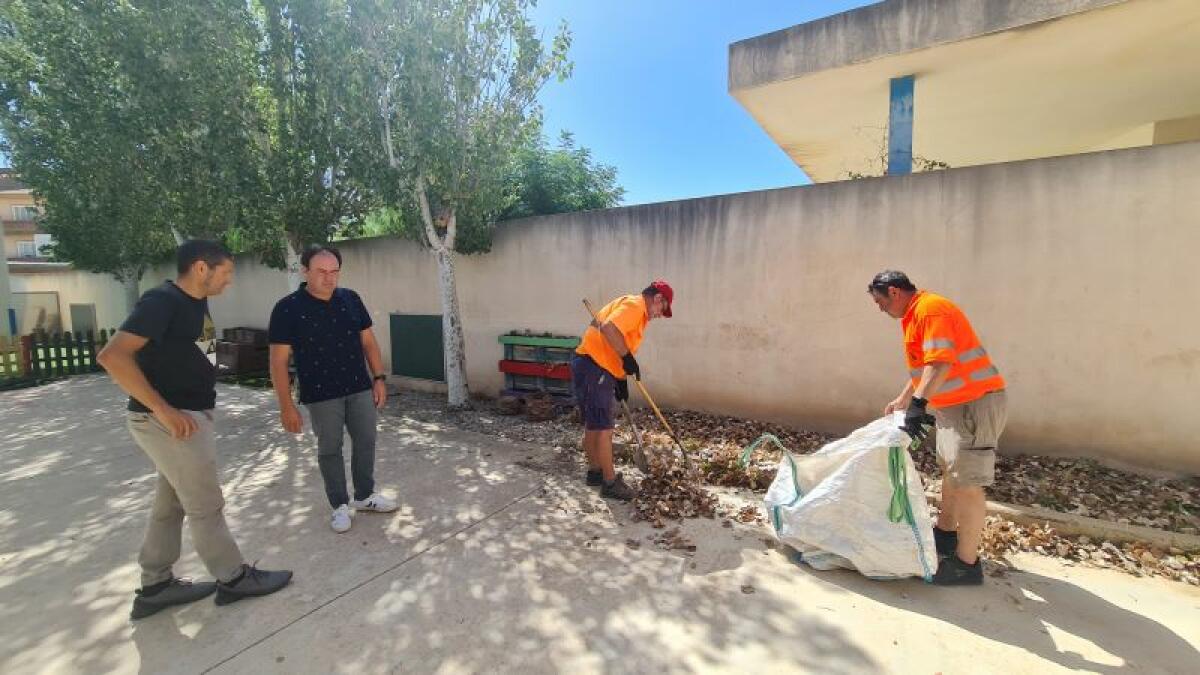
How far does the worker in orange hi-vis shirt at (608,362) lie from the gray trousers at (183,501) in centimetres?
219

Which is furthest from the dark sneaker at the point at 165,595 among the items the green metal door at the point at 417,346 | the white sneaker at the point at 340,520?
the green metal door at the point at 417,346

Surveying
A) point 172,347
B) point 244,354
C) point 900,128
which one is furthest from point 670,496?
point 244,354

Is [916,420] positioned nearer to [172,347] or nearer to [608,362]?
[608,362]

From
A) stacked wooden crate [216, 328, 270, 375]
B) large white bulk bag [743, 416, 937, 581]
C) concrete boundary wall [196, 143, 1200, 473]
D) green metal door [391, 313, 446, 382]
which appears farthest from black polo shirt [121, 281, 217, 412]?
stacked wooden crate [216, 328, 270, 375]

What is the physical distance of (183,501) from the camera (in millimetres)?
2412

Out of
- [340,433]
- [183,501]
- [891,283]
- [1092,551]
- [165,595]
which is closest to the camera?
[183,501]

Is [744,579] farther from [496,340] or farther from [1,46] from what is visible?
[1,46]

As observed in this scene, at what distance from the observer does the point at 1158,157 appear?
12.2 ft

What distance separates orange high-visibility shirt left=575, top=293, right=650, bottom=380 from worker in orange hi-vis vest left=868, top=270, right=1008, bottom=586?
1679mm

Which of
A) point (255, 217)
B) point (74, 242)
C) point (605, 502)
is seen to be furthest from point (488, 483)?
point (74, 242)

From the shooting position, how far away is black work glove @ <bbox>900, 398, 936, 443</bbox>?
2.62 m

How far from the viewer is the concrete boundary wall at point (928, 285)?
377 centimetres

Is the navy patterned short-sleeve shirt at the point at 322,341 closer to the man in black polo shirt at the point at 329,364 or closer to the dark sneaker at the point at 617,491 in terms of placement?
the man in black polo shirt at the point at 329,364

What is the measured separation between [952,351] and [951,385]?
0.73 feet
